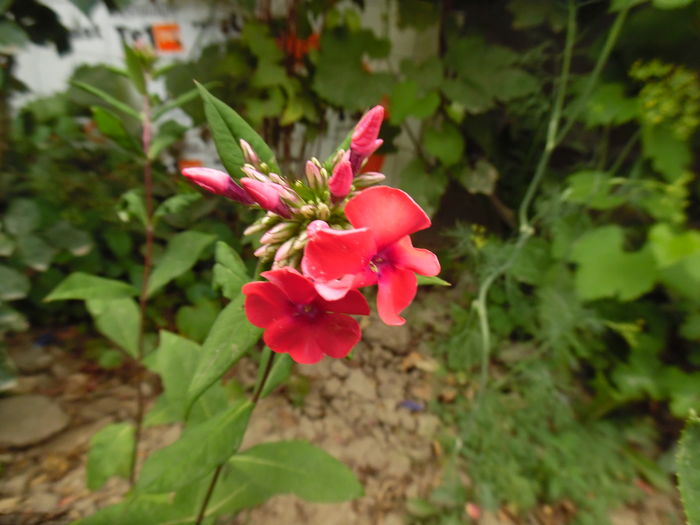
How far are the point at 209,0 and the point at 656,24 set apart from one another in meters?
2.06

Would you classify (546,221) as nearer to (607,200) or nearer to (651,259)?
(607,200)

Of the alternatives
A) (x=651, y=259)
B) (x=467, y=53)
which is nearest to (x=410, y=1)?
(x=467, y=53)

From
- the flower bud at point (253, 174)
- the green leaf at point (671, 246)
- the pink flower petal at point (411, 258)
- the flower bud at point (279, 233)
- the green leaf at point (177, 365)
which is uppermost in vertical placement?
the flower bud at point (253, 174)

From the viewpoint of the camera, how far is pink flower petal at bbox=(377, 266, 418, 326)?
1.61ft

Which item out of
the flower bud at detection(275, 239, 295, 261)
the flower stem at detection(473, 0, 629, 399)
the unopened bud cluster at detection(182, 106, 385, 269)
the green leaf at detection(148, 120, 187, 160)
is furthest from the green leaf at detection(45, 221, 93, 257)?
the flower stem at detection(473, 0, 629, 399)

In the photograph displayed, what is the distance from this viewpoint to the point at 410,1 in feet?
5.74

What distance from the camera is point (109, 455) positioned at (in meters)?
1.09

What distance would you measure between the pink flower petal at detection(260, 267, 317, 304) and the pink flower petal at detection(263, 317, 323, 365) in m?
0.04

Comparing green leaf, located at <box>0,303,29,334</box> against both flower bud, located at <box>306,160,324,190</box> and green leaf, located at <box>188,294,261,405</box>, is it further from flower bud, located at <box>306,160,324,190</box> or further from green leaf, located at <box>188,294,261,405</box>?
flower bud, located at <box>306,160,324,190</box>

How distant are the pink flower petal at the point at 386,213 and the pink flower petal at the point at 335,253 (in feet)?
0.09

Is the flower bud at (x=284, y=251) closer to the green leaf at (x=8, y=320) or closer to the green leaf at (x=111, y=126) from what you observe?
the green leaf at (x=111, y=126)

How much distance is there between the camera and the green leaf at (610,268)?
5.33 ft

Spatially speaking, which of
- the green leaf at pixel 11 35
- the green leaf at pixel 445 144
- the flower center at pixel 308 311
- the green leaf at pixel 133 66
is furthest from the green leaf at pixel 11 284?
the green leaf at pixel 445 144

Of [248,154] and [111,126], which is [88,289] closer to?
[111,126]
